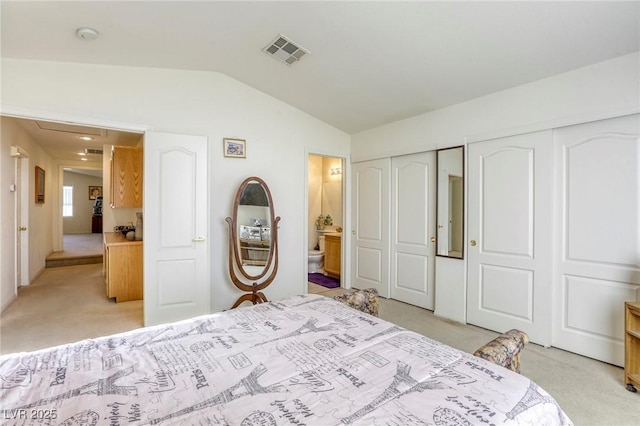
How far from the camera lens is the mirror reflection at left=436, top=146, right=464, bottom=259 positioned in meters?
3.52

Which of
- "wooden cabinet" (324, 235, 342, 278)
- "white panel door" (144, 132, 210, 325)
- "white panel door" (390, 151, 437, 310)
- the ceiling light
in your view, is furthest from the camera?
"wooden cabinet" (324, 235, 342, 278)

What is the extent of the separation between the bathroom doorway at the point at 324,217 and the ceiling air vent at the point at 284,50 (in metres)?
2.64

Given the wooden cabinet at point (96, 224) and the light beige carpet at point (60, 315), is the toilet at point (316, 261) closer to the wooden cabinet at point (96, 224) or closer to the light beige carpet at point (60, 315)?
the light beige carpet at point (60, 315)

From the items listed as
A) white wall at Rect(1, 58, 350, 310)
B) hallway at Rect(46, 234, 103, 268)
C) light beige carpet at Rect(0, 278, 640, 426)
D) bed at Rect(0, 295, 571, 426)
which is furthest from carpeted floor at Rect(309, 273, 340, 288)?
hallway at Rect(46, 234, 103, 268)

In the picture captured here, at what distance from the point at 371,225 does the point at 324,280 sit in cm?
143

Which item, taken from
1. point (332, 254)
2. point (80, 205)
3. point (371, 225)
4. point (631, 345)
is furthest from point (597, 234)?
point (80, 205)

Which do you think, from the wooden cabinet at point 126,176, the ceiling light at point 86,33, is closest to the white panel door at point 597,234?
the ceiling light at point 86,33

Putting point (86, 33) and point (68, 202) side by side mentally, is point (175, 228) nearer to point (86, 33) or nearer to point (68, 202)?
point (86, 33)

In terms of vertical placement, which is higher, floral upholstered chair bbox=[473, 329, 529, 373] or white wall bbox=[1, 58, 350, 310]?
white wall bbox=[1, 58, 350, 310]

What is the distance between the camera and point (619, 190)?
2.51 meters

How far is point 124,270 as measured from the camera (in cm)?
Answer: 418

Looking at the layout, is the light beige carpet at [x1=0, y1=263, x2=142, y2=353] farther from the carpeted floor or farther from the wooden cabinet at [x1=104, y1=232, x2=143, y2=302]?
the carpeted floor

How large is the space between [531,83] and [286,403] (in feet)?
11.0

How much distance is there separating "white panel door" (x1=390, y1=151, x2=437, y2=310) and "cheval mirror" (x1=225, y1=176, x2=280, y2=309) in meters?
1.66
